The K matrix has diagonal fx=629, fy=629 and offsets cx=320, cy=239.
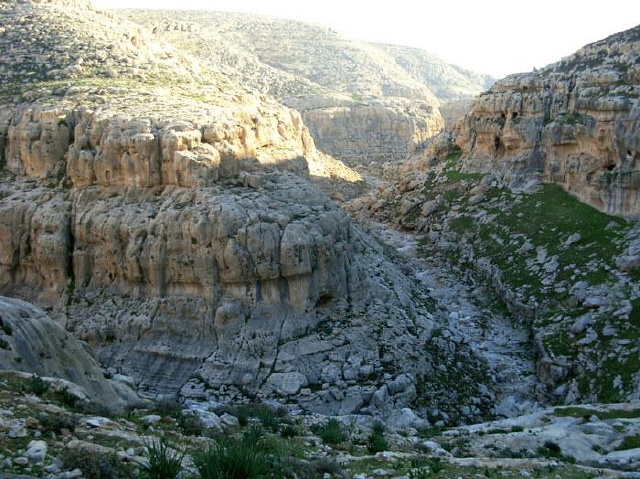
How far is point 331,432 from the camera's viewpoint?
42.5ft

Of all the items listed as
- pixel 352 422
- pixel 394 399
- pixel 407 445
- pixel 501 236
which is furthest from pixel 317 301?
pixel 501 236

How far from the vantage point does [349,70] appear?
377 ft

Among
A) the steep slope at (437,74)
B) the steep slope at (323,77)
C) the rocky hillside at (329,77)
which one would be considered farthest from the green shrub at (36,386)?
the steep slope at (437,74)

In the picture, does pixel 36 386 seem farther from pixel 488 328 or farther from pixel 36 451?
pixel 488 328

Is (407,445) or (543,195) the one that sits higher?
(543,195)

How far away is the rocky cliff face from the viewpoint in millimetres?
29469

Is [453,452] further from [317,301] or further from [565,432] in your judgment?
[317,301]

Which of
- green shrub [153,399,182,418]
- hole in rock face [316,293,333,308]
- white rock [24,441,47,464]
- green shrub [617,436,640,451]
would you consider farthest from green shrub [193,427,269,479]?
hole in rock face [316,293,333,308]

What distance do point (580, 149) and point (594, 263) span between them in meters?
9.03

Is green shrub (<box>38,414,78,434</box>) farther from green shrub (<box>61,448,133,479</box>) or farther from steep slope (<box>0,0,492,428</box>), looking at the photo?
steep slope (<box>0,0,492,428</box>)

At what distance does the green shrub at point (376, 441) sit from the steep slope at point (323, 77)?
52.7m

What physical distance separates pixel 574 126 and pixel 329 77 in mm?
78875

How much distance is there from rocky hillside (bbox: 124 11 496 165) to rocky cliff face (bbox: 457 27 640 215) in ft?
68.4

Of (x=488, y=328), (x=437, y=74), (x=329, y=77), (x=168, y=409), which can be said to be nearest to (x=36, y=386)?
(x=168, y=409)
